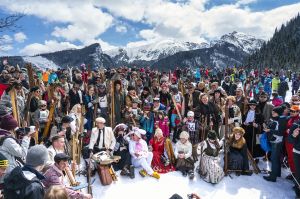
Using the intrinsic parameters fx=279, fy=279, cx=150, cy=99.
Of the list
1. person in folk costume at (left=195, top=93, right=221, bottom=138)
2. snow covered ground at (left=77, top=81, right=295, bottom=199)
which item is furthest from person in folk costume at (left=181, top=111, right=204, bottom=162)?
snow covered ground at (left=77, top=81, right=295, bottom=199)

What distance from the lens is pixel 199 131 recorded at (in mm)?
9398

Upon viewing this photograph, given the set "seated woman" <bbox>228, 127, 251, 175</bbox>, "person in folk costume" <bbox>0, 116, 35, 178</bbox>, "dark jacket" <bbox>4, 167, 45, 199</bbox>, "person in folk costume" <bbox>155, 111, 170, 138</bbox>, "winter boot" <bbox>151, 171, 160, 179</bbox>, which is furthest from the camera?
"person in folk costume" <bbox>155, 111, 170, 138</bbox>

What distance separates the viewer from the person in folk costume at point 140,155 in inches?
307

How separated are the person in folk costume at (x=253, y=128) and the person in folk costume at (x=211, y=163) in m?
1.36

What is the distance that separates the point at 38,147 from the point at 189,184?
477cm

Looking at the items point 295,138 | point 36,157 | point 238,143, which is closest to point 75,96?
point 238,143

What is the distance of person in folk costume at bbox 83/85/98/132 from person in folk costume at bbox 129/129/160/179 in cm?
250

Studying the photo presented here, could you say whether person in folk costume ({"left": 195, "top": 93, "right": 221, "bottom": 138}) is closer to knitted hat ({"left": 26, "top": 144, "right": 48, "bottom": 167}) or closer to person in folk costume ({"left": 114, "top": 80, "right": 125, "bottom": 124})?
person in folk costume ({"left": 114, "top": 80, "right": 125, "bottom": 124})

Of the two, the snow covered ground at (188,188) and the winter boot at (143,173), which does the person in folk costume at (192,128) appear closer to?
the snow covered ground at (188,188)

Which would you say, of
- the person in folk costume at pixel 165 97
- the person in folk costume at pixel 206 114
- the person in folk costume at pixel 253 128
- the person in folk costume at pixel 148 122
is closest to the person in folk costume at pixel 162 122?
the person in folk costume at pixel 148 122

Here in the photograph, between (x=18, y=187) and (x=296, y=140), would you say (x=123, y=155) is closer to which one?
(x=296, y=140)

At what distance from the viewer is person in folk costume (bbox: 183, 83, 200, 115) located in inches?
408

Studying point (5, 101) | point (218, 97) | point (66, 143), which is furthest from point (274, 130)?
point (5, 101)

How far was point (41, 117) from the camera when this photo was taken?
819 centimetres
